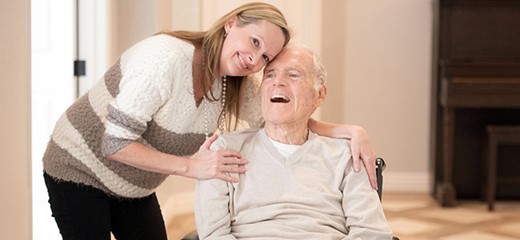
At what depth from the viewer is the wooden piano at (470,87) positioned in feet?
18.9

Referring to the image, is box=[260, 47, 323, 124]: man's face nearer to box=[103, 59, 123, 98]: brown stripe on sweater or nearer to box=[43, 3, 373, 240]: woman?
box=[43, 3, 373, 240]: woman

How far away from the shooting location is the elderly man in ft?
8.27

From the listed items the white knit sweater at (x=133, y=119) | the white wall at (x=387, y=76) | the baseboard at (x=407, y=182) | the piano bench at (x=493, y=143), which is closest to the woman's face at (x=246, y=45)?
the white knit sweater at (x=133, y=119)

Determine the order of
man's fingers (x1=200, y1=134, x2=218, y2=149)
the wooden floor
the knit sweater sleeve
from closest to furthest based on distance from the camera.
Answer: the knit sweater sleeve < man's fingers (x1=200, y1=134, x2=218, y2=149) < the wooden floor

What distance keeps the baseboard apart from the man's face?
3883 mm

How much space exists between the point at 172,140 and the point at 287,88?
364mm

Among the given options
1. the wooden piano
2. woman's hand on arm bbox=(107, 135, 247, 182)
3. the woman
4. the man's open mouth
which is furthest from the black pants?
the wooden piano

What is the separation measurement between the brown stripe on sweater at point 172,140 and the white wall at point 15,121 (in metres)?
0.35

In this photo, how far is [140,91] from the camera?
2297mm

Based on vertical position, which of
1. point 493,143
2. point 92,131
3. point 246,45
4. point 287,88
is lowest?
point 493,143

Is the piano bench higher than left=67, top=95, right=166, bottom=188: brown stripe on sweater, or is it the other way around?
left=67, top=95, right=166, bottom=188: brown stripe on sweater

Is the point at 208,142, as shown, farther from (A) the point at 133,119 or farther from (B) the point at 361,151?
(B) the point at 361,151

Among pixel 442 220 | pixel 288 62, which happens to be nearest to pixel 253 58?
pixel 288 62

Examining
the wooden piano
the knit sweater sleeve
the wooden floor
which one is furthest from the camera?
the wooden piano
